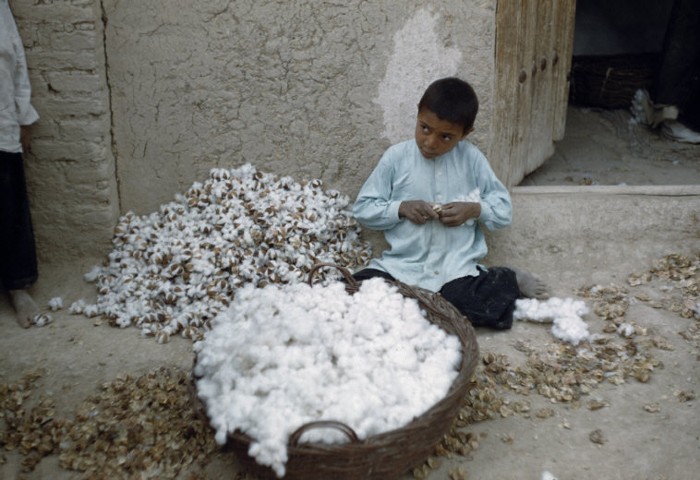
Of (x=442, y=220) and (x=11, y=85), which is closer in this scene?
(x=11, y=85)

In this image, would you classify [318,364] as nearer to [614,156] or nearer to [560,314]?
[560,314]

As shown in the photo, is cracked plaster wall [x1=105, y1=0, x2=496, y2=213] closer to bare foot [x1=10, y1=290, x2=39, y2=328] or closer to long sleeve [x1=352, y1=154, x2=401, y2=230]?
long sleeve [x1=352, y1=154, x2=401, y2=230]

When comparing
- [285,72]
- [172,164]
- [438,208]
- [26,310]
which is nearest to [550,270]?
[438,208]

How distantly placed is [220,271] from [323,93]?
1049 millimetres

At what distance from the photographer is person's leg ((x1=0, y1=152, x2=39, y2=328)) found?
3084mm

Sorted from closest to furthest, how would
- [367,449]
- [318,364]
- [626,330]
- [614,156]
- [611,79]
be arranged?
[367,449], [318,364], [626,330], [614,156], [611,79]

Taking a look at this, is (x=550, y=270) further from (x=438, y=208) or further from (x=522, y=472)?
(x=522, y=472)

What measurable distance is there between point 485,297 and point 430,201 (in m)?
0.53

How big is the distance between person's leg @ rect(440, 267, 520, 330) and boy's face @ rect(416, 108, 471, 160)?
2.05ft

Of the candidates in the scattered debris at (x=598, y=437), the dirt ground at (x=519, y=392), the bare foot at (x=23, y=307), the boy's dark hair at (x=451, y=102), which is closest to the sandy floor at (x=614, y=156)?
the dirt ground at (x=519, y=392)

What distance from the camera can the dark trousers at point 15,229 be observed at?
3.08 meters

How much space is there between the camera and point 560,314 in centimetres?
311

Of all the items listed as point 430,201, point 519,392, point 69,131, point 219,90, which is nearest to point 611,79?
point 430,201

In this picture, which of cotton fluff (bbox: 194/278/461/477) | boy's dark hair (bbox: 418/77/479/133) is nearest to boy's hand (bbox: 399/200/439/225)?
boy's dark hair (bbox: 418/77/479/133)
